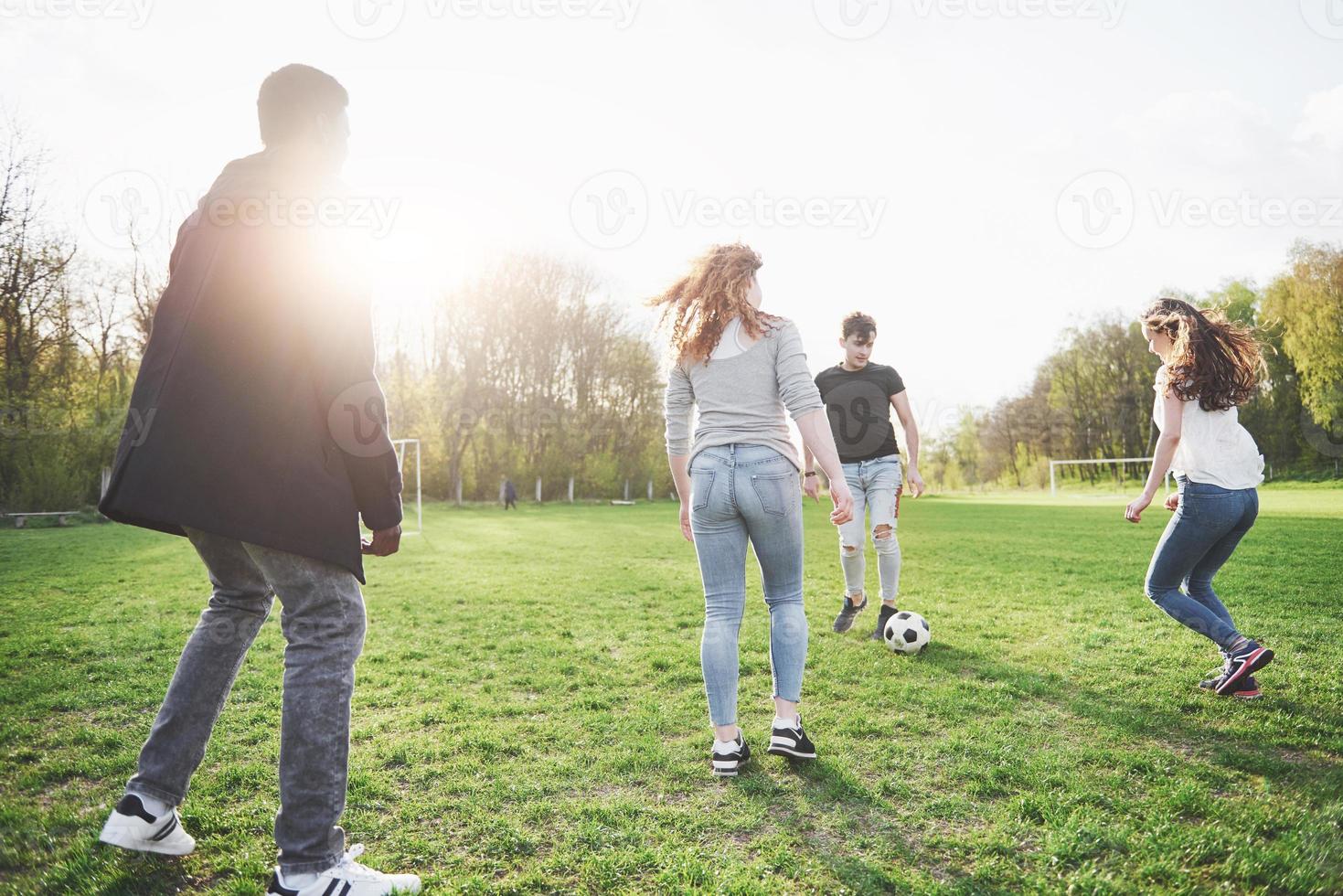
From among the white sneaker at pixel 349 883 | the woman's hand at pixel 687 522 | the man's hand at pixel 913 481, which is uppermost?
the man's hand at pixel 913 481

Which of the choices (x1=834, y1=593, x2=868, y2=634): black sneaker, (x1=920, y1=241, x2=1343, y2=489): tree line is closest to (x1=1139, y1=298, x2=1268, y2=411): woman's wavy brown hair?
(x1=834, y1=593, x2=868, y2=634): black sneaker

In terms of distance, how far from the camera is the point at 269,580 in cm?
212

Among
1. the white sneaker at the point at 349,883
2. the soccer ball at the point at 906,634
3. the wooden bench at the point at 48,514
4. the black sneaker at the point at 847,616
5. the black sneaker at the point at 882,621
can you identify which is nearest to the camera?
the white sneaker at the point at 349,883

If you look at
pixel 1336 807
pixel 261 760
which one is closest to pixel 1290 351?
pixel 1336 807

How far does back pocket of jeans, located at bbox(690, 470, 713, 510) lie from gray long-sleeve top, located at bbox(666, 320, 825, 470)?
118 millimetres

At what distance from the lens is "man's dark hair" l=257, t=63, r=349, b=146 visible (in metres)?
2.29

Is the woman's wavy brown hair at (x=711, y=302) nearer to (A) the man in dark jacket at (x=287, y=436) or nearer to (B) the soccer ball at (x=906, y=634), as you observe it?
(A) the man in dark jacket at (x=287, y=436)

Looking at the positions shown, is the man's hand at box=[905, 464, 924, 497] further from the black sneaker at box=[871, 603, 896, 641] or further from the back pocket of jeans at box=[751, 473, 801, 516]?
the back pocket of jeans at box=[751, 473, 801, 516]

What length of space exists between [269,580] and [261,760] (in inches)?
69.3

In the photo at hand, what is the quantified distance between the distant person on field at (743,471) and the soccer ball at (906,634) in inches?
84.3

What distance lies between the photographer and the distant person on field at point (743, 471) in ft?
10.4

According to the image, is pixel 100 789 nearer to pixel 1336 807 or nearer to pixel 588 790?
pixel 588 790

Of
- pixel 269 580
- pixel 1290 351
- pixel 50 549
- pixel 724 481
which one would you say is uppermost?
pixel 1290 351

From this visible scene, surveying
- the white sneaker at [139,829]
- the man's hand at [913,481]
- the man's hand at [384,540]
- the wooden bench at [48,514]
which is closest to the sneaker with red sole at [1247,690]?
the man's hand at [913,481]
